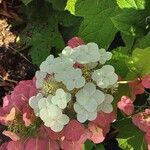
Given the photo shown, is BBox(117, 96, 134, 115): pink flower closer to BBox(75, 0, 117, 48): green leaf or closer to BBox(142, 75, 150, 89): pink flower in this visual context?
BBox(142, 75, 150, 89): pink flower

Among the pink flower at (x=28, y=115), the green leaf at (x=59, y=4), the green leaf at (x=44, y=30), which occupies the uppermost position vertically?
the pink flower at (x=28, y=115)

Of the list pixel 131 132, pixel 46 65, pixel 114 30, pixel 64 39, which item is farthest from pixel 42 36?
pixel 46 65

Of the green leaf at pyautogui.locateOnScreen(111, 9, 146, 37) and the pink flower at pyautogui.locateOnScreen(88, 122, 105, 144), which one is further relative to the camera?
the green leaf at pyautogui.locateOnScreen(111, 9, 146, 37)

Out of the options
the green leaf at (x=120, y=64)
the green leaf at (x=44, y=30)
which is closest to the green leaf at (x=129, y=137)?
the green leaf at (x=120, y=64)

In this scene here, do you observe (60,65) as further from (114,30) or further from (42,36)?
(42,36)

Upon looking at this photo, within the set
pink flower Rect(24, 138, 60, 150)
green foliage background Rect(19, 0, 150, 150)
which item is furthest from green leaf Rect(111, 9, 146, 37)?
pink flower Rect(24, 138, 60, 150)

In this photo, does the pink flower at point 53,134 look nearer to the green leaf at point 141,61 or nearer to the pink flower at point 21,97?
the pink flower at point 21,97
